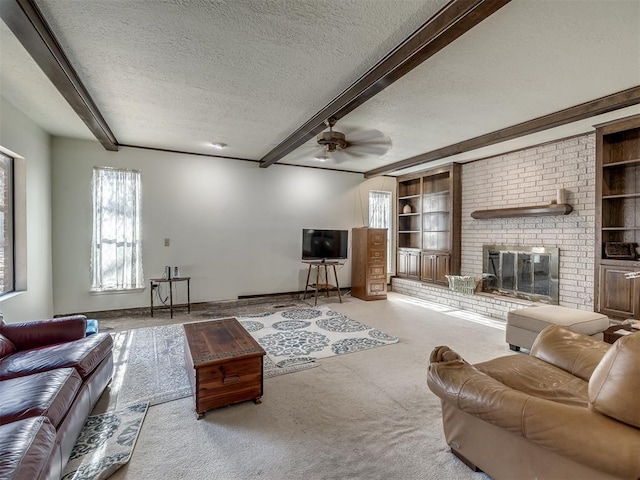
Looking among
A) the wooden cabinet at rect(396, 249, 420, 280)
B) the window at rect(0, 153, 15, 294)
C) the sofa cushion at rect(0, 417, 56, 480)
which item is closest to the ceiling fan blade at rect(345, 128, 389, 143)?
the sofa cushion at rect(0, 417, 56, 480)

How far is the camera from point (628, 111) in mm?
3314

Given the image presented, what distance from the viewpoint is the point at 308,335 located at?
3.93 meters

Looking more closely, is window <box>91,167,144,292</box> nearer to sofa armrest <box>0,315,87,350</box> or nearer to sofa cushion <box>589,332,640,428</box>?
sofa armrest <box>0,315,87,350</box>

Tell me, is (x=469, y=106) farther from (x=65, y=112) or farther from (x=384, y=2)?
(x=65, y=112)

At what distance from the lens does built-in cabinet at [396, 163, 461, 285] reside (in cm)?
581

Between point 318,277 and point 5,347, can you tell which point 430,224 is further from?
point 5,347

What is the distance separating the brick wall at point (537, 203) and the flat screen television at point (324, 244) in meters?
1.99

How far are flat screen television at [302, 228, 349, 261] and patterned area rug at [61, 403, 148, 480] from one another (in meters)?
3.81

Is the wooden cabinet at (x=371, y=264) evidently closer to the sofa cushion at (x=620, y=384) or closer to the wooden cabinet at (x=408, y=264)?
the wooden cabinet at (x=408, y=264)

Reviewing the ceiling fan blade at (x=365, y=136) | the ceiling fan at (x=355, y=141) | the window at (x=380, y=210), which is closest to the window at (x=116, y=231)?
the ceiling fan at (x=355, y=141)

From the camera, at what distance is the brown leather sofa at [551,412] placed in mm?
1107

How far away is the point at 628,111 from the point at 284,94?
371 centimetres

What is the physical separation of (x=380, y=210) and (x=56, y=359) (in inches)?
244

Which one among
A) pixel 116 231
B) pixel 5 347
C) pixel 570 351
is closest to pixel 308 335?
pixel 570 351
